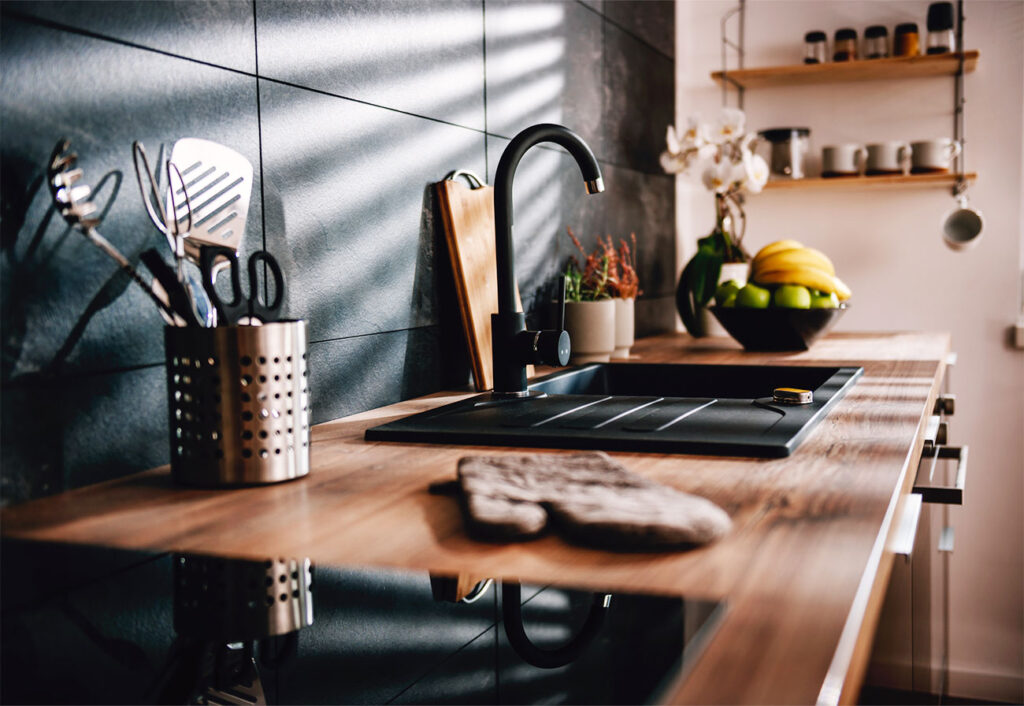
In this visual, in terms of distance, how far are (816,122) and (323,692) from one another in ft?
8.68

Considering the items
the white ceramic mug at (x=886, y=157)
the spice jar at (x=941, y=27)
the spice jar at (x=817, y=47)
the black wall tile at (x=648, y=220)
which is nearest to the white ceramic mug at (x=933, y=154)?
the white ceramic mug at (x=886, y=157)

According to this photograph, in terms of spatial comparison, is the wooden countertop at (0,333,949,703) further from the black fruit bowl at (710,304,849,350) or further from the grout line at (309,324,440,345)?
the black fruit bowl at (710,304,849,350)

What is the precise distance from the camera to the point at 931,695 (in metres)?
1.63

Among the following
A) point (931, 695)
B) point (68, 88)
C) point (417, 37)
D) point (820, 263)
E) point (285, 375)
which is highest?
point (417, 37)

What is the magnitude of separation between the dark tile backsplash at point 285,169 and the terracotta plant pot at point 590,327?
10 cm

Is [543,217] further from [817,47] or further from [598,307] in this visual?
[817,47]

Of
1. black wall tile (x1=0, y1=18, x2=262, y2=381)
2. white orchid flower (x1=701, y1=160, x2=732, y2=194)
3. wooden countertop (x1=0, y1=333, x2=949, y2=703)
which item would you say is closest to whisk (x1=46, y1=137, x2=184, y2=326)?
black wall tile (x1=0, y1=18, x2=262, y2=381)

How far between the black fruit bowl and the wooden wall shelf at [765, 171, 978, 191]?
2.50 feet

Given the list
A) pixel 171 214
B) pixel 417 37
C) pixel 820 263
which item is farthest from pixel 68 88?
pixel 820 263

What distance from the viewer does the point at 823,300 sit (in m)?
1.94

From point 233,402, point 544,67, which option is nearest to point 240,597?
point 233,402

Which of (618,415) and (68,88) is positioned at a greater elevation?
(68,88)

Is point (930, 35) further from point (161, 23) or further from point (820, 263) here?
point (161, 23)

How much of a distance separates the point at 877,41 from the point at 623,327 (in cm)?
132
